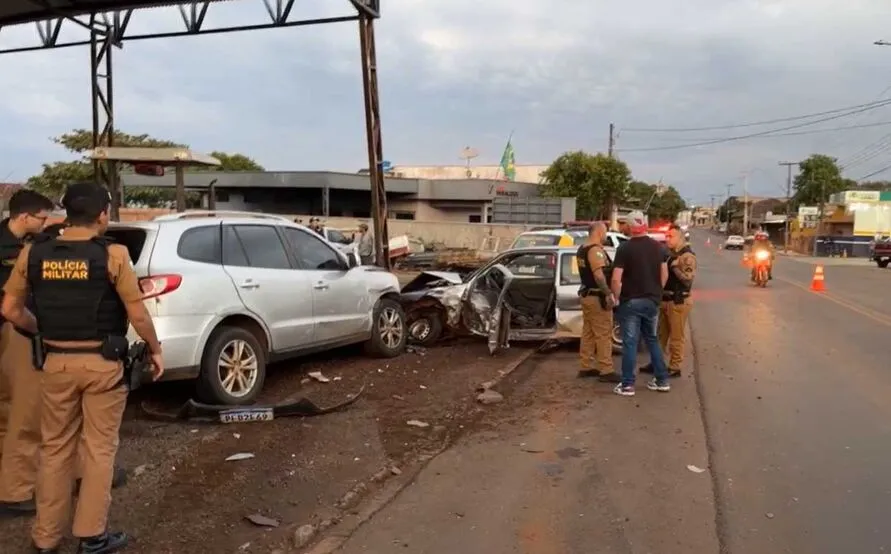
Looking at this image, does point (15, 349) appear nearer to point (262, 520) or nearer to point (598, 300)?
point (262, 520)

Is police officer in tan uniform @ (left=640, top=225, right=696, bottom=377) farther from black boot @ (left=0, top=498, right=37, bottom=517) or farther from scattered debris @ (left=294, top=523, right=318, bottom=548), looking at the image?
black boot @ (left=0, top=498, right=37, bottom=517)

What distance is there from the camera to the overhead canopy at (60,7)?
16797mm

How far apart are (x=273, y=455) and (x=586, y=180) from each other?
49167mm

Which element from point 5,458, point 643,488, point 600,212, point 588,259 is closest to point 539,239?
point 588,259

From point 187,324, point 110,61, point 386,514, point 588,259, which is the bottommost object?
point 386,514

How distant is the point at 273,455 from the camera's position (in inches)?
221

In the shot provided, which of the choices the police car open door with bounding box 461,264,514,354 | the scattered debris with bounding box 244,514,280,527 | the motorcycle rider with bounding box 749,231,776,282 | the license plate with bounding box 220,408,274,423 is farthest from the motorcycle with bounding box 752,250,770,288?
the scattered debris with bounding box 244,514,280,527

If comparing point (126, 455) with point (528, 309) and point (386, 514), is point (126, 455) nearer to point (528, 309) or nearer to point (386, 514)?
point (386, 514)

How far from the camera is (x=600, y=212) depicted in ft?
179

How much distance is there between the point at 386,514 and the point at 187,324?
8.62 ft

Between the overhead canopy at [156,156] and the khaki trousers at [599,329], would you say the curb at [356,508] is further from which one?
the overhead canopy at [156,156]

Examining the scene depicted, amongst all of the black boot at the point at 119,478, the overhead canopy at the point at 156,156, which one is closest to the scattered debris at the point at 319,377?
the black boot at the point at 119,478

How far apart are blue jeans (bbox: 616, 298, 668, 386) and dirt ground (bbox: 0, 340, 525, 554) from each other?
1.60 meters

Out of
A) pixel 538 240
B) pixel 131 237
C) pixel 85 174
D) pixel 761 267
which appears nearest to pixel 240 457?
pixel 131 237
